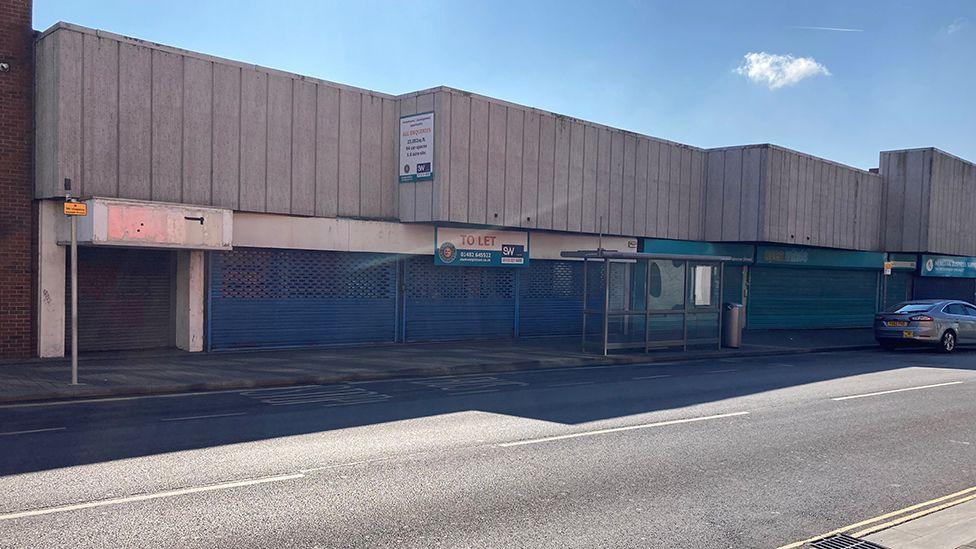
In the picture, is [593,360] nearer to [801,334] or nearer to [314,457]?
[314,457]

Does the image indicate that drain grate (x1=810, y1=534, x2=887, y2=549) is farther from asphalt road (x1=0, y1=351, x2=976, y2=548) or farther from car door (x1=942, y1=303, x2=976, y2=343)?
car door (x1=942, y1=303, x2=976, y2=343)

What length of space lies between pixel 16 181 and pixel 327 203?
20.8ft

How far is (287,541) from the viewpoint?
5578 millimetres

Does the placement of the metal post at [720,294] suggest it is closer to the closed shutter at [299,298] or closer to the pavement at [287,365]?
the pavement at [287,365]

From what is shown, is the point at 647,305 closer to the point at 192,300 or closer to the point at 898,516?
the point at 192,300

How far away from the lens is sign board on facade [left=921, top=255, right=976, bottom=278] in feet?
114

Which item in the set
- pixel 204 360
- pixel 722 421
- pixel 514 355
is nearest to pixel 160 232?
pixel 204 360

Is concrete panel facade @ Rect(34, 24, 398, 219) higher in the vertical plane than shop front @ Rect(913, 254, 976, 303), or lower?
higher

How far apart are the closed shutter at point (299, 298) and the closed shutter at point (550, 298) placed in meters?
4.56

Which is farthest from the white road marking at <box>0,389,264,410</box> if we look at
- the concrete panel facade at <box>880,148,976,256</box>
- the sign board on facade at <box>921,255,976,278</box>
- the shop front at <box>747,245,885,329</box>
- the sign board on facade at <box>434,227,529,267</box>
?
the sign board on facade at <box>921,255,976,278</box>

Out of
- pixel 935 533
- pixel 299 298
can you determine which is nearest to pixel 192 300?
pixel 299 298

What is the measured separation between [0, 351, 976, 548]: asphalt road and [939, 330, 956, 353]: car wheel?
33.8 ft

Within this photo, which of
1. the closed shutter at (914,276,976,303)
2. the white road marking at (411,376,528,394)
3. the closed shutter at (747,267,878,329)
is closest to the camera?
the white road marking at (411,376,528,394)

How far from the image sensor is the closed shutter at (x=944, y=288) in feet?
118
